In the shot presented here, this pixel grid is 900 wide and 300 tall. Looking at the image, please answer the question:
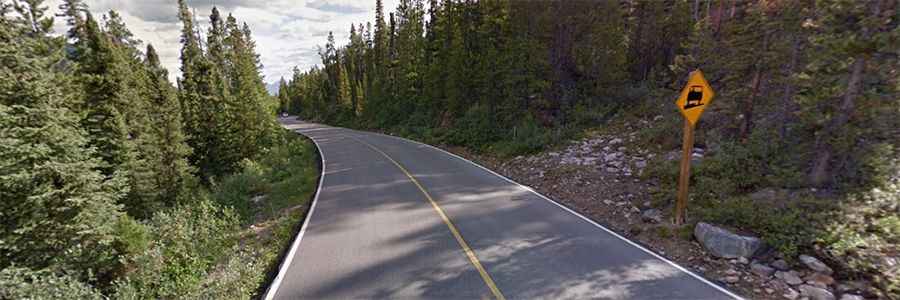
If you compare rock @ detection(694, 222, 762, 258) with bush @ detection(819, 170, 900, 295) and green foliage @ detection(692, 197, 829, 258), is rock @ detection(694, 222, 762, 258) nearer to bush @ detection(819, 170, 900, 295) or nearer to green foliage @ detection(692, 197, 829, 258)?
green foliage @ detection(692, 197, 829, 258)

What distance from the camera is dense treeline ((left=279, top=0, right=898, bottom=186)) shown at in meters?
6.91

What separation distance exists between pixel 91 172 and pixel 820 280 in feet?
62.2

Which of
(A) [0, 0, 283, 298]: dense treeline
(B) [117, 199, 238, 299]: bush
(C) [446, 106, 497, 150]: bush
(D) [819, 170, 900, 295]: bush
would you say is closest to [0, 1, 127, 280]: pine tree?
(A) [0, 0, 283, 298]: dense treeline

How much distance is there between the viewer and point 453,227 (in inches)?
316

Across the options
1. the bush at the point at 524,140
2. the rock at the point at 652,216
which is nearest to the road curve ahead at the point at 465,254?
the rock at the point at 652,216

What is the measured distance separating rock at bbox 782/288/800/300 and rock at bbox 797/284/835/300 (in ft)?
0.27

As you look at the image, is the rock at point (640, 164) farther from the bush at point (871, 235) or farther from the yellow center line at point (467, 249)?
the yellow center line at point (467, 249)

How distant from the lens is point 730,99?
40.3ft

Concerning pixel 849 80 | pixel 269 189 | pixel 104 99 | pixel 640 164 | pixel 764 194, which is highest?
pixel 104 99

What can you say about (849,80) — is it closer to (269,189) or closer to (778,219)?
(778,219)

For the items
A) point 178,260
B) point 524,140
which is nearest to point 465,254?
point 178,260

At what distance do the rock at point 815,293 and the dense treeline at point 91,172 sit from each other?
9.55m

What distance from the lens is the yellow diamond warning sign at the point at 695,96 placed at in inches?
280

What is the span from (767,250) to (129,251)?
1696cm
